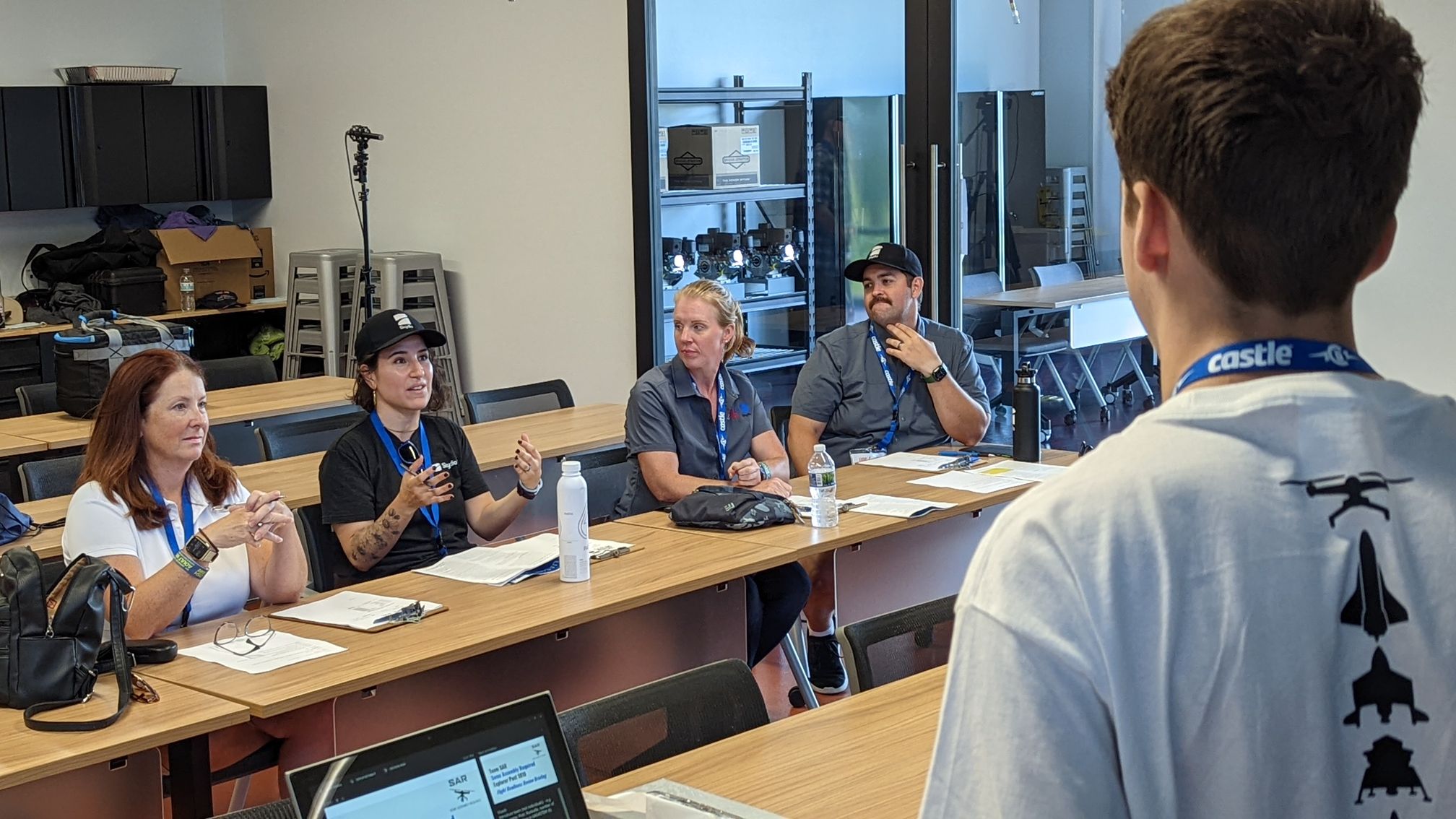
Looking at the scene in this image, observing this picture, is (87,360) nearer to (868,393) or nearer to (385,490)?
(385,490)

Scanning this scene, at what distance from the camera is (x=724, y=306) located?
14.9 ft

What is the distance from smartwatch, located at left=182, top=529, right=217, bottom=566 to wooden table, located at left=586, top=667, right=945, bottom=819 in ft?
4.09

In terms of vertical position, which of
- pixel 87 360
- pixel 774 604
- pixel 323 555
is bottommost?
pixel 774 604

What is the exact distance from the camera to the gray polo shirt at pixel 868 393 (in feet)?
16.2

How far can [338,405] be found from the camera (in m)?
6.02

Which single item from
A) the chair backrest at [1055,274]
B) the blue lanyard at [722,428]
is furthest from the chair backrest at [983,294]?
the blue lanyard at [722,428]

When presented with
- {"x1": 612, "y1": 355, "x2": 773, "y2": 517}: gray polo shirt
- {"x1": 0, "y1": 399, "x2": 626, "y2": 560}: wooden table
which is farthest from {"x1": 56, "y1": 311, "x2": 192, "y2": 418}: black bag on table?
{"x1": 612, "y1": 355, "x2": 773, "y2": 517}: gray polo shirt

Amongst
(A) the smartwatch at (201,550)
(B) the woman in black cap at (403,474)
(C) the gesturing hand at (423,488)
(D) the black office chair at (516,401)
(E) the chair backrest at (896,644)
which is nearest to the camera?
(E) the chair backrest at (896,644)

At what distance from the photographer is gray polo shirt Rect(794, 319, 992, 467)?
16.2 ft

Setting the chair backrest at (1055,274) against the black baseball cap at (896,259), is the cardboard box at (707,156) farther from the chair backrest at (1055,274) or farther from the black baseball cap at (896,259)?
the black baseball cap at (896,259)

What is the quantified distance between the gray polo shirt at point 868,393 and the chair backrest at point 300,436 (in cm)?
159

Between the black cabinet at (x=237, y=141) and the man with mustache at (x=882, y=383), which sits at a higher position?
the black cabinet at (x=237, y=141)

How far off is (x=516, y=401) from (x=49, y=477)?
1882 millimetres

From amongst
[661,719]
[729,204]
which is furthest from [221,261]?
[661,719]
